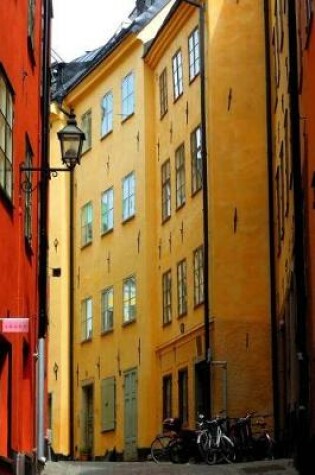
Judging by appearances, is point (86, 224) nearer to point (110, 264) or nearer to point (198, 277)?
point (110, 264)

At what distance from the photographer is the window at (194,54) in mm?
32344

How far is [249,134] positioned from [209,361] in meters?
5.45

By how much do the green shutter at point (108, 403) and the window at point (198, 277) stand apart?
7127mm

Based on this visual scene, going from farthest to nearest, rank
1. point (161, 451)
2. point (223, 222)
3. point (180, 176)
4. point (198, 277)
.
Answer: point (180, 176) < point (198, 277) < point (223, 222) < point (161, 451)

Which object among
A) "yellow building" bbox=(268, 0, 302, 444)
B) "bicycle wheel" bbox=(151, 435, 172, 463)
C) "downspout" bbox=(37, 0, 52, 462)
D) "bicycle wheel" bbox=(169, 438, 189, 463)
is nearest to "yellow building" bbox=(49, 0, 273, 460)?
"yellow building" bbox=(268, 0, 302, 444)

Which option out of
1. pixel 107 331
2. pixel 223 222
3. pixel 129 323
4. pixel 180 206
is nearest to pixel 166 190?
pixel 180 206

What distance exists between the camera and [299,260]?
64.3 ft

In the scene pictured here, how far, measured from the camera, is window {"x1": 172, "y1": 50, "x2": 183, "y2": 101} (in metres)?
34.1

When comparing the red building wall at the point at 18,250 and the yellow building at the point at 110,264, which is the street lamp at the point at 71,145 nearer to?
the red building wall at the point at 18,250

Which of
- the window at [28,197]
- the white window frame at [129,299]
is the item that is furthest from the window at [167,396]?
the window at [28,197]

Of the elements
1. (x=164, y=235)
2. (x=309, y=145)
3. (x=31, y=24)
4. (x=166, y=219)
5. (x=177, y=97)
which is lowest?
(x=309, y=145)

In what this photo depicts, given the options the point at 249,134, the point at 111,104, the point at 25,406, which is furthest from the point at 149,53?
the point at 25,406

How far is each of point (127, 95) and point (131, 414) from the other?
9157 mm

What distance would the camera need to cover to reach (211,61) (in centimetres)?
3131
